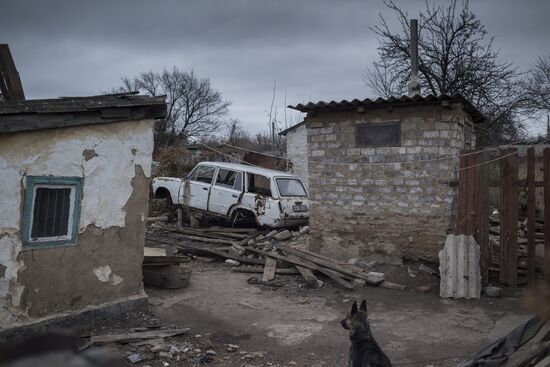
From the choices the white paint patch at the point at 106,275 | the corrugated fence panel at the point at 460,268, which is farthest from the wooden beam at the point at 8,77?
the corrugated fence panel at the point at 460,268

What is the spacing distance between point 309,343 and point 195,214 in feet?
28.5

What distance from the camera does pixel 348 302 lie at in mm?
7699

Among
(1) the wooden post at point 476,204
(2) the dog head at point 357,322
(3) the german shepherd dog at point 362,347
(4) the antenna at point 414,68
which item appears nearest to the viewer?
(3) the german shepherd dog at point 362,347

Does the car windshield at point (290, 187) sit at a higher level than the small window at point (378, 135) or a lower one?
lower

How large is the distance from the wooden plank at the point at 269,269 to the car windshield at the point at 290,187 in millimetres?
3257

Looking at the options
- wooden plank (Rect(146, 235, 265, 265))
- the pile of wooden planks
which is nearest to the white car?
the pile of wooden planks

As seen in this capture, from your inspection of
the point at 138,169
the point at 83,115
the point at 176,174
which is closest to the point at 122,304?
the point at 138,169

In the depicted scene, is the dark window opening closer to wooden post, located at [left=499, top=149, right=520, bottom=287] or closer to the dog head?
the dog head

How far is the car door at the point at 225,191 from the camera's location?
512 inches

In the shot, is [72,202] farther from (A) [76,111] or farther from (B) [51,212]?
(A) [76,111]

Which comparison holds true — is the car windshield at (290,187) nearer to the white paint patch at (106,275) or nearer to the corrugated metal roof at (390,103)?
the corrugated metal roof at (390,103)

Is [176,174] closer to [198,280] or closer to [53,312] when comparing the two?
[198,280]

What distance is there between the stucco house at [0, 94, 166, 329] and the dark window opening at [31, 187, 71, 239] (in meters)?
0.01

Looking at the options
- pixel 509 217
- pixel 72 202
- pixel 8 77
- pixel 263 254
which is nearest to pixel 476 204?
pixel 509 217
